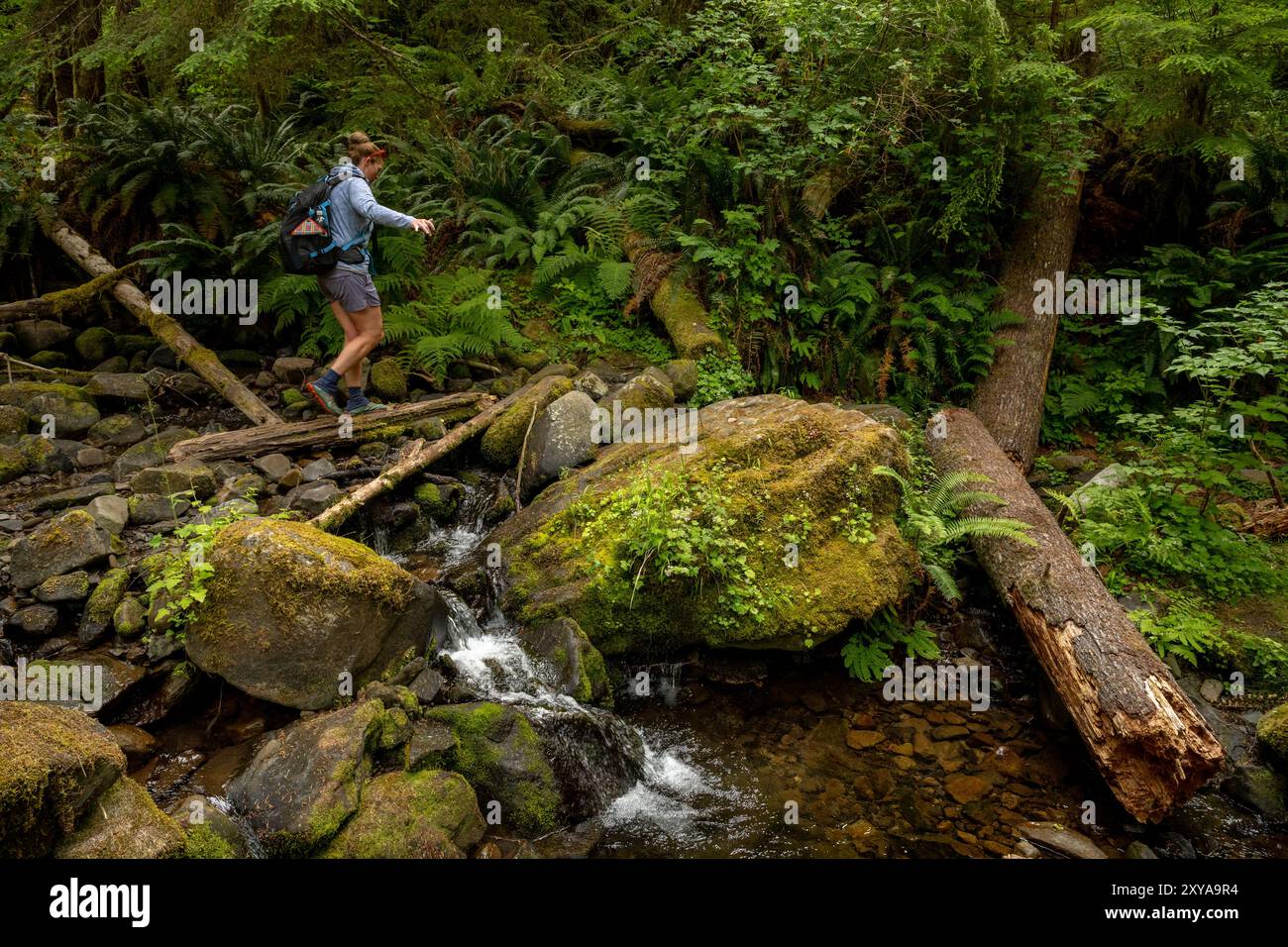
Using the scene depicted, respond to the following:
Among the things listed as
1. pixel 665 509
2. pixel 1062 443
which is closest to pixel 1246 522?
pixel 1062 443

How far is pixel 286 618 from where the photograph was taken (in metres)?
4.63

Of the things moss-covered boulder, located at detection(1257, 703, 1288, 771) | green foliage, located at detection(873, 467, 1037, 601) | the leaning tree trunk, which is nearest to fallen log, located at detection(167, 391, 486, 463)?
green foliage, located at detection(873, 467, 1037, 601)

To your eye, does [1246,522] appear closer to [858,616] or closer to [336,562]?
A: [858,616]

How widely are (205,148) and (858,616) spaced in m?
9.80

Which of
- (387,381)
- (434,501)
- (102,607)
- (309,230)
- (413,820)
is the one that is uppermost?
(309,230)

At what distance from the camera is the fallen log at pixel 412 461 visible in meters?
6.04

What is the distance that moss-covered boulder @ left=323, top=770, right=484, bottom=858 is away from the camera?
3758mm

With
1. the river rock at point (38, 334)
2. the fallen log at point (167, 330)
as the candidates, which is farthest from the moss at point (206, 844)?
the river rock at point (38, 334)

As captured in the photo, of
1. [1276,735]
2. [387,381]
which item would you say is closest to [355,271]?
[387,381]

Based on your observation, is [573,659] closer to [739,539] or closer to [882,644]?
[739,539]

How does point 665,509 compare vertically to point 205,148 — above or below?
below

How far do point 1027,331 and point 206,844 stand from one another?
9.81m

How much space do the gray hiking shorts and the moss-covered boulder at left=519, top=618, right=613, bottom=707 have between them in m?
3.78

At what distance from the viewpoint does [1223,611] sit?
6.20 m
